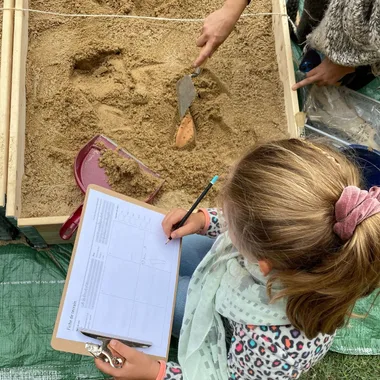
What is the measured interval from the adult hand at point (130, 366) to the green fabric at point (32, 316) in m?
0.46


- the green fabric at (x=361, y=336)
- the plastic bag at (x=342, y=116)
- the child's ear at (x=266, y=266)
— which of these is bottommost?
the green fabric at (x=361, y=336)

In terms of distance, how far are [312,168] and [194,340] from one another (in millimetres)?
582

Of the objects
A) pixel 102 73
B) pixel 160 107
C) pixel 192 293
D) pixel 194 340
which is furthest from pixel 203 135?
pixel 194 340

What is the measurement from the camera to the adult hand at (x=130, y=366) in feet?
3.17

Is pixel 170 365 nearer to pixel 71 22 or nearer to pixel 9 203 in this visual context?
pixel 9 203

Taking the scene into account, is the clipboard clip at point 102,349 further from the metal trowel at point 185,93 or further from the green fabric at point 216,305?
the metal trowel at point 185,93

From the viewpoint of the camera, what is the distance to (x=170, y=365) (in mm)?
1051

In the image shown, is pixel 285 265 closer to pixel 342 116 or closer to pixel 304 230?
pixel 304 230

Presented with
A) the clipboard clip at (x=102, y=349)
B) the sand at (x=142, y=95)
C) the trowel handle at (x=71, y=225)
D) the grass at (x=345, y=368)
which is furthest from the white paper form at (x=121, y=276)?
the grass at (x=345, y=368)

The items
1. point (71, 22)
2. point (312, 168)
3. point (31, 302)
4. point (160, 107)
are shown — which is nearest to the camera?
point (312, 168)

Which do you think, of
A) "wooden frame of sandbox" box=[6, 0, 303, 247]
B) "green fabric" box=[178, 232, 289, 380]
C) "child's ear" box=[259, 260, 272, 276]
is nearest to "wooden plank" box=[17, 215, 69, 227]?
"wooden frame of sandbox" box=[6, 0, 303, 247]

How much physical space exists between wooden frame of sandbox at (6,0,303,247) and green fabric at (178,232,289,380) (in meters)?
0.50

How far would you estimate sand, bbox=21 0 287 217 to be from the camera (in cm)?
148

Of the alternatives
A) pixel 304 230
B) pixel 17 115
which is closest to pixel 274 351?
pixel 304 230
